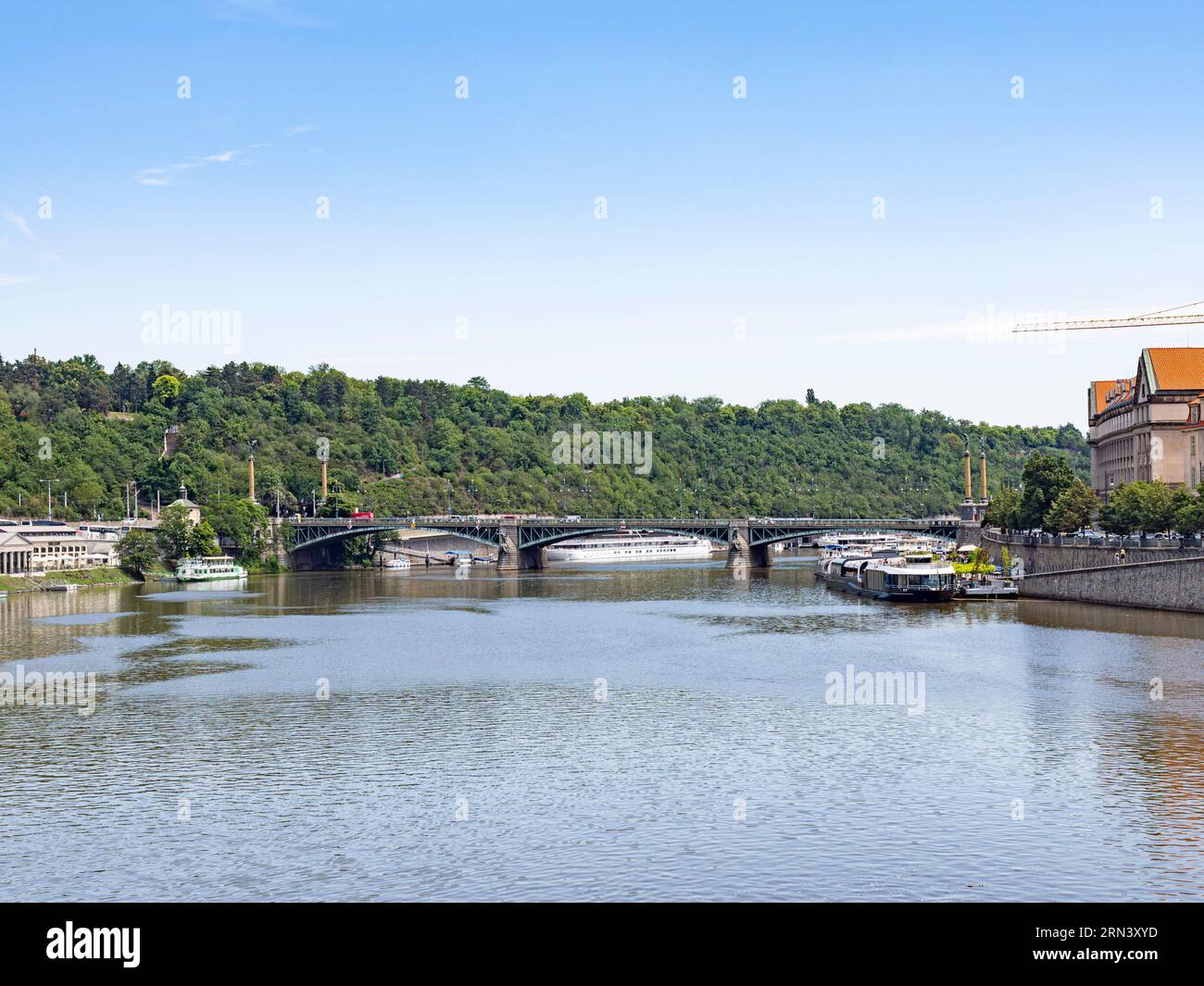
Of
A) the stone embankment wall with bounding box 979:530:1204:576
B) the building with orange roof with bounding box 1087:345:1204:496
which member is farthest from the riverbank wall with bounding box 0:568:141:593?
the building with orange roof with bounding box 1087:345:1204:496

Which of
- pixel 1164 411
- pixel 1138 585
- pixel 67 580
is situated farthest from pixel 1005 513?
pixel 67 580

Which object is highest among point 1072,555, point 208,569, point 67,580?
point 1072,555

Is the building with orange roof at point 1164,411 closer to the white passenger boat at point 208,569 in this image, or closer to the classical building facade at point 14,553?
the white passenger boat at point 208,569

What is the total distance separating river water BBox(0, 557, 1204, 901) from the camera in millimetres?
31188

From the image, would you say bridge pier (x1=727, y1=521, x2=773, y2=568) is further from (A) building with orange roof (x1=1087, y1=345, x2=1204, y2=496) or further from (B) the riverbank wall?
(B) the riverbank wall

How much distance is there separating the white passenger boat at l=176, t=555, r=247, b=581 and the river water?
64.6 metres

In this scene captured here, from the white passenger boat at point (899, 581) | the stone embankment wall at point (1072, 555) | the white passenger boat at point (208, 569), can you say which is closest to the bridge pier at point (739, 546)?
the white passenger boat at point (899, 581)

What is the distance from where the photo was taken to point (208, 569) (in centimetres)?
14700

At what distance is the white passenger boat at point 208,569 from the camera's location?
472 feet

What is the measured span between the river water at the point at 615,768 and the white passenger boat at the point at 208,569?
6457 centimetres

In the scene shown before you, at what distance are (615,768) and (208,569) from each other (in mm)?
113320

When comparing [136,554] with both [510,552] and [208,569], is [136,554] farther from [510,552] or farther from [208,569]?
[510,552]
